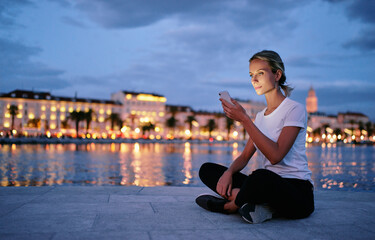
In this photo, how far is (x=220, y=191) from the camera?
3533 millimetres

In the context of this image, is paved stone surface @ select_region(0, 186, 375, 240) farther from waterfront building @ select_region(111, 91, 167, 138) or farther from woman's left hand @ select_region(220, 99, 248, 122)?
waterfront building @ select_region(111, 91, 167, 138)

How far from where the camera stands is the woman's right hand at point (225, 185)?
3498 mm

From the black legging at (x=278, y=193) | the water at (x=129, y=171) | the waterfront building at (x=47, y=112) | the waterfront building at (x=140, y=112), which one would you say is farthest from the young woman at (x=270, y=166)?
the waterfront building at (x=140, y=112)

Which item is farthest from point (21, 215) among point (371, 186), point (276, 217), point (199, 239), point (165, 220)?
point (371, 186)

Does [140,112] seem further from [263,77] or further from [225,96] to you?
[225,96]

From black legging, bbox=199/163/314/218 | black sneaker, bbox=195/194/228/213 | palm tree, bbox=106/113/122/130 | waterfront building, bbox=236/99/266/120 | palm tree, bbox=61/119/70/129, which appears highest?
waterfront building, bbox=236/99/266/120

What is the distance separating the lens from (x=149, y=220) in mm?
3193

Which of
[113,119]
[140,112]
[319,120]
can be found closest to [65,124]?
[113,119]

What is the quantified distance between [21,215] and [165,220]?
4.48 feet

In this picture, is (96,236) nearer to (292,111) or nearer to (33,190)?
(292,111)

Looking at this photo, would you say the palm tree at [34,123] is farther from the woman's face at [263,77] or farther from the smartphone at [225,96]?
the smartphone at [225,96]

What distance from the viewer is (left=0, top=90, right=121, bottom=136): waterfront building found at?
9088 cm

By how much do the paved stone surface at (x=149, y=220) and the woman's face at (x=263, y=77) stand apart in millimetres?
1303

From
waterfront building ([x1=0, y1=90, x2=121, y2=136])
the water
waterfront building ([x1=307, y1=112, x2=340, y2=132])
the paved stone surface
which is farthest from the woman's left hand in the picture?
waterfront building ([x1=307, y1=112, x2=340, y2=132])
